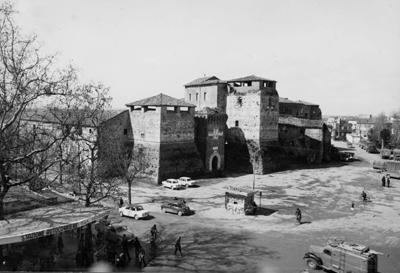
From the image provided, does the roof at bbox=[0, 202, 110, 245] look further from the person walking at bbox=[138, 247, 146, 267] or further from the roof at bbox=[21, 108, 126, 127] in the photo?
the roof at bbox=[21, 108, 126, 127]

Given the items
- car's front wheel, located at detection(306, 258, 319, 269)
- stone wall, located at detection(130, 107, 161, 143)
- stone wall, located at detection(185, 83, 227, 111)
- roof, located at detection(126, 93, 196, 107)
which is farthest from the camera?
stone wall, located at detection(185, 83, 227, 111)

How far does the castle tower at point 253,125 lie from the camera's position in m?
Result: 47.4

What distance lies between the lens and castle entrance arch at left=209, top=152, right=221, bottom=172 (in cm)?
4403

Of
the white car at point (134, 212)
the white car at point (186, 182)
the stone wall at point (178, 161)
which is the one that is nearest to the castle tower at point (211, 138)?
the stone wall at point (178, 161)

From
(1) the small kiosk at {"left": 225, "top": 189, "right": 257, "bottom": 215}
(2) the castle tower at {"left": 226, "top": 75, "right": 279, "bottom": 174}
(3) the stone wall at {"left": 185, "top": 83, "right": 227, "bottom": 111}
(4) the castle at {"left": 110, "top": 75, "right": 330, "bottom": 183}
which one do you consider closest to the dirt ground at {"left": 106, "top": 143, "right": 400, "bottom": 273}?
(1) the small kiosk at {"left": 225, "top": 189, "right": 257, "bottom": 215}

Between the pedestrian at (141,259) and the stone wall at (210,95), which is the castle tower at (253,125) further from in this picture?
the pedestrian at (141,259)

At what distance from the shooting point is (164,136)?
3847cm

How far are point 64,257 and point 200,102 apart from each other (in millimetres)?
40709

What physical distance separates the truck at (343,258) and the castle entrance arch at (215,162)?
26402 millimetres

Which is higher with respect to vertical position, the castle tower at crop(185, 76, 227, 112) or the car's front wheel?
the castle tower at crop(185, 76, 227, 112)

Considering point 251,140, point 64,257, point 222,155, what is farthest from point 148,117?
point 64,257

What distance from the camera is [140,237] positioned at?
Result: 2150 cm

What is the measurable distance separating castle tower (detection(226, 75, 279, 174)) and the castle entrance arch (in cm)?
352

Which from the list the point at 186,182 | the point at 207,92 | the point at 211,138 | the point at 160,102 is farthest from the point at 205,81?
the point at 186,182
